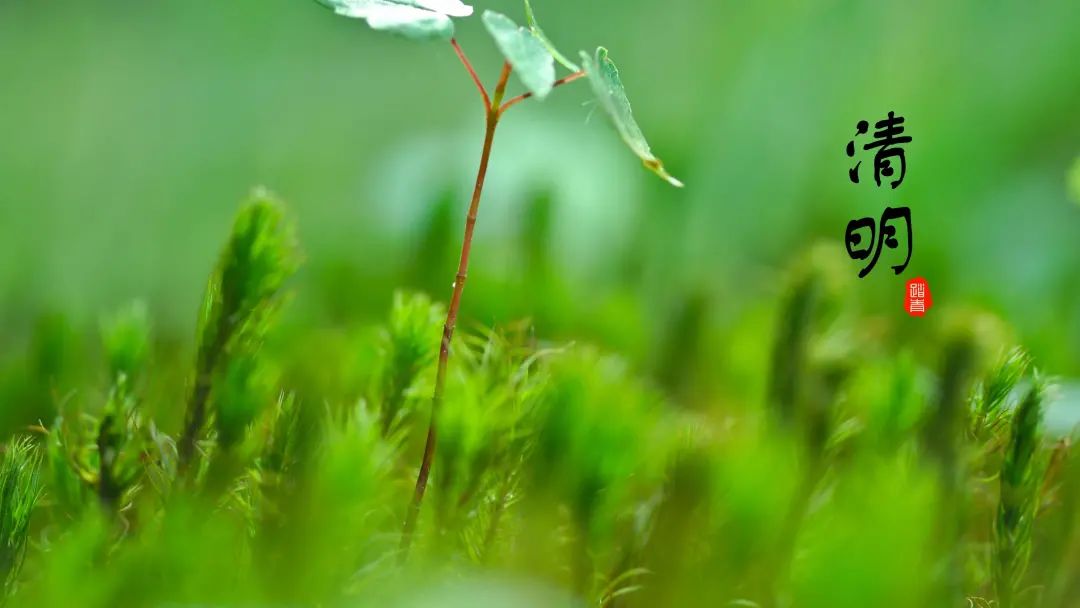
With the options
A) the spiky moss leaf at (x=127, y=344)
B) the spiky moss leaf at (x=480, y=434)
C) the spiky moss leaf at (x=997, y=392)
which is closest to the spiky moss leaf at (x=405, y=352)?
the spiky moss leaf at (x=480, y=434)

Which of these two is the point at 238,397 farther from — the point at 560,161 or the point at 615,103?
the point at 560,161

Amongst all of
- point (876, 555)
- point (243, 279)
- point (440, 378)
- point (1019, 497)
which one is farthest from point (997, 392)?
point (243, 279)

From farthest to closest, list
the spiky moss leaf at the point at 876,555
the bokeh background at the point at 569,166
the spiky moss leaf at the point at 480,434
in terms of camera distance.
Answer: the bokeh background at the point at 569,166
the spiky moss leaf at the point at 480,434
the spiky moss leaf at the point at 876,555

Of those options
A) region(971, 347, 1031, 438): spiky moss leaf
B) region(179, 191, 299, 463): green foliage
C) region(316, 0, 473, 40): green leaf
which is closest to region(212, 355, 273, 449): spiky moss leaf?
region(179, 191, 299, 463): green foliage

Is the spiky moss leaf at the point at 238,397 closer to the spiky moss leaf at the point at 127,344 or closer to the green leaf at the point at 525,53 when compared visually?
the spiky moss leaf at the point at 127,344

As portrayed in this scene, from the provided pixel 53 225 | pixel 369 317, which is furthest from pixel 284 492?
pixel 53 225

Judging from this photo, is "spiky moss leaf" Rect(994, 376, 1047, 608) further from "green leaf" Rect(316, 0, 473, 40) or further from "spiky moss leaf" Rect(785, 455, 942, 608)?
"green leaf" Rect(316, 0, 473, 40)

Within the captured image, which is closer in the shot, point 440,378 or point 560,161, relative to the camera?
point 440,378

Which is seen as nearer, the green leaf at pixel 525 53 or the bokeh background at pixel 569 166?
the green leaf at pixel 525 53
